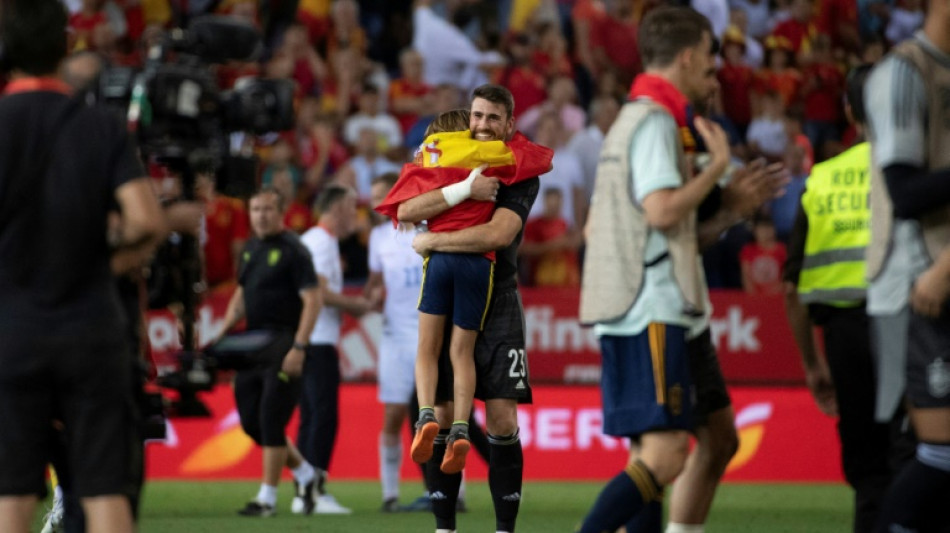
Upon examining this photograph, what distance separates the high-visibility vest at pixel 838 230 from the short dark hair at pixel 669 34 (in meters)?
1.55

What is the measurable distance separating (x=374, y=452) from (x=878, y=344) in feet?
31.5


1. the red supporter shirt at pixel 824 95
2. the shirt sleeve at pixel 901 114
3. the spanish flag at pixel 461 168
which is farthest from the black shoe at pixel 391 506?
the red supporter shirt at pixel 824 95

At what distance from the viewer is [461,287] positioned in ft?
25.4

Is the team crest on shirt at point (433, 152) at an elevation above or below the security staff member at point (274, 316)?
above

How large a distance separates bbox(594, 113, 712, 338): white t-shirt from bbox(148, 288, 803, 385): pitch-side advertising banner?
28.5 ft

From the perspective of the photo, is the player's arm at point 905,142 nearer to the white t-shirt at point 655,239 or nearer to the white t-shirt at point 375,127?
the white t-shirt at point 655,239

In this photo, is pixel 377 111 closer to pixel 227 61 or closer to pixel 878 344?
pixel 227 61

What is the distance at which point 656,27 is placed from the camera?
613cm

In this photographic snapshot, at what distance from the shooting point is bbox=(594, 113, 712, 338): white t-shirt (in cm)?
581

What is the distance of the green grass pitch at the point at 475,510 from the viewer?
10.1 meters

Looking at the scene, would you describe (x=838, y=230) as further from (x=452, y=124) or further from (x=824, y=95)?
(x=824, y=95)

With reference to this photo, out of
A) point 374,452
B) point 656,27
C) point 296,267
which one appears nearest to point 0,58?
point 656,27

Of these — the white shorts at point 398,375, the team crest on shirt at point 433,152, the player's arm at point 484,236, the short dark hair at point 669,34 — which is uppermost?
the short dark hair at point 669,34

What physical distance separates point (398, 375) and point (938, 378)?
23.1 ft
